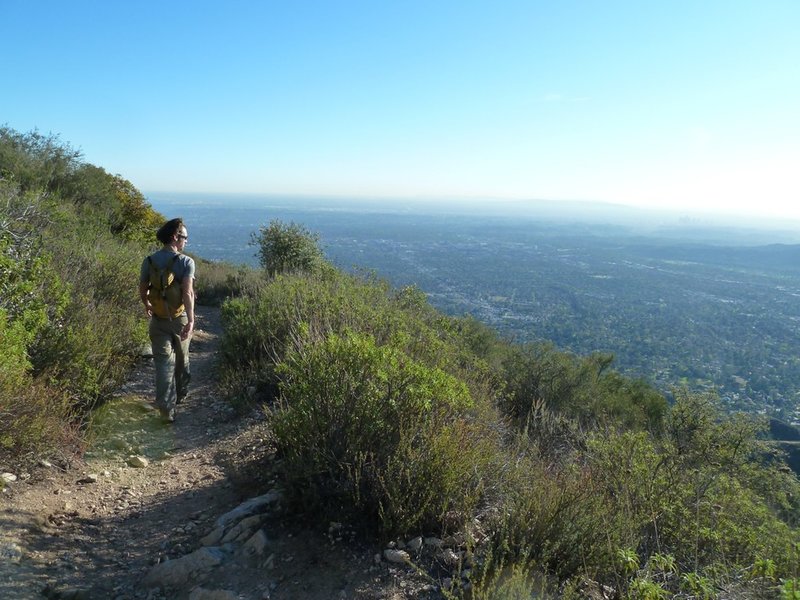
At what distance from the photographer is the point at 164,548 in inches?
112

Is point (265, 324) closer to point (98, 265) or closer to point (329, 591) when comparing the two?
point (98, 265)

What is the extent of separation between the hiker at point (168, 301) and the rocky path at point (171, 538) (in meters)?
0.70

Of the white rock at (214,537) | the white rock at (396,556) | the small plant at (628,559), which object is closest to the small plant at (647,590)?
the small plant at (628,559)

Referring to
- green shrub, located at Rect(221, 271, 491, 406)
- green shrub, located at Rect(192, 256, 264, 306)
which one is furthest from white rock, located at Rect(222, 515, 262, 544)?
green shrub, located at Rect(192, 256, 264, 306)

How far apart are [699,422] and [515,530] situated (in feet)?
34.4

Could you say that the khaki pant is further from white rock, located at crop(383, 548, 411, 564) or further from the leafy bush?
white rock, located at crop(383, 548, 411, 564)

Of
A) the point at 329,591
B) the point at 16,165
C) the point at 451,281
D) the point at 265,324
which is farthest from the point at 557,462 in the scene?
the point at 451,281

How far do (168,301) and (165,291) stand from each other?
0.11m

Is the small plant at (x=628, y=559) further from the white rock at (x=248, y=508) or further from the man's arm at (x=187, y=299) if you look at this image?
the man's arm at (x=187, y=299)

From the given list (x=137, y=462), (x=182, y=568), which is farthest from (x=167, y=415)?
(x=182, y=568)

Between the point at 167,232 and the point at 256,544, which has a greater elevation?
the point at 167,232

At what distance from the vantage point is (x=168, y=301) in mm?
4602

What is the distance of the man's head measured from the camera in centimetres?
459

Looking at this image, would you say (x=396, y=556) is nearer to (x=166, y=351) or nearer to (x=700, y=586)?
(x=700, y=586)
